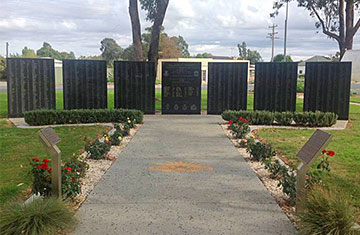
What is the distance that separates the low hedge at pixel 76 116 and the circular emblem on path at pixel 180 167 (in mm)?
5184

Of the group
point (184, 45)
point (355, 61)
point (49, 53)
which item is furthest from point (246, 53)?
point (355, 61)

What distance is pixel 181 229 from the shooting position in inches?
162

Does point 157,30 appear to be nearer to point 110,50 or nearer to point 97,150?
point 97,150

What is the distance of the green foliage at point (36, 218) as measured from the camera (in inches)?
141

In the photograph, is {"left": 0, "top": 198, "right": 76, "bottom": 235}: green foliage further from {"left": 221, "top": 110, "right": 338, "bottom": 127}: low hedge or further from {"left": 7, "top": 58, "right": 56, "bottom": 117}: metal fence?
{"left": 7, "top": 58, "right": 56, "bottom": 117}: metal fence

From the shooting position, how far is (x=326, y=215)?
3.74m

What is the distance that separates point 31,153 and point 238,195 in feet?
14.8

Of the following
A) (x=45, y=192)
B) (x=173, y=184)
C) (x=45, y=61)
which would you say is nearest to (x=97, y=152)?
(x=173, y=184)

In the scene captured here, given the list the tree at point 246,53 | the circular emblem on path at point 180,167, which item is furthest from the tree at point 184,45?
the circular emblem on path at point 180,167

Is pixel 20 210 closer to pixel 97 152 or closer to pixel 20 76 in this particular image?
pixel 97 152

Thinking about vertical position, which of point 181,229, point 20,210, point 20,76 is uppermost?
point 20,76

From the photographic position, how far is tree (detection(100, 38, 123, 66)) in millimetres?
66750

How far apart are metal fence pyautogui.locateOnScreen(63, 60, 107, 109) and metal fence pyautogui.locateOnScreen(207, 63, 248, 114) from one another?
3848 millimetres

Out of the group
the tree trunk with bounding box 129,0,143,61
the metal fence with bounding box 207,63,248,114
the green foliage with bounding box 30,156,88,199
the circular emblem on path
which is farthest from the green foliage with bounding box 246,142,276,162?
the tree trunk with bounding box 129,0,143,61
